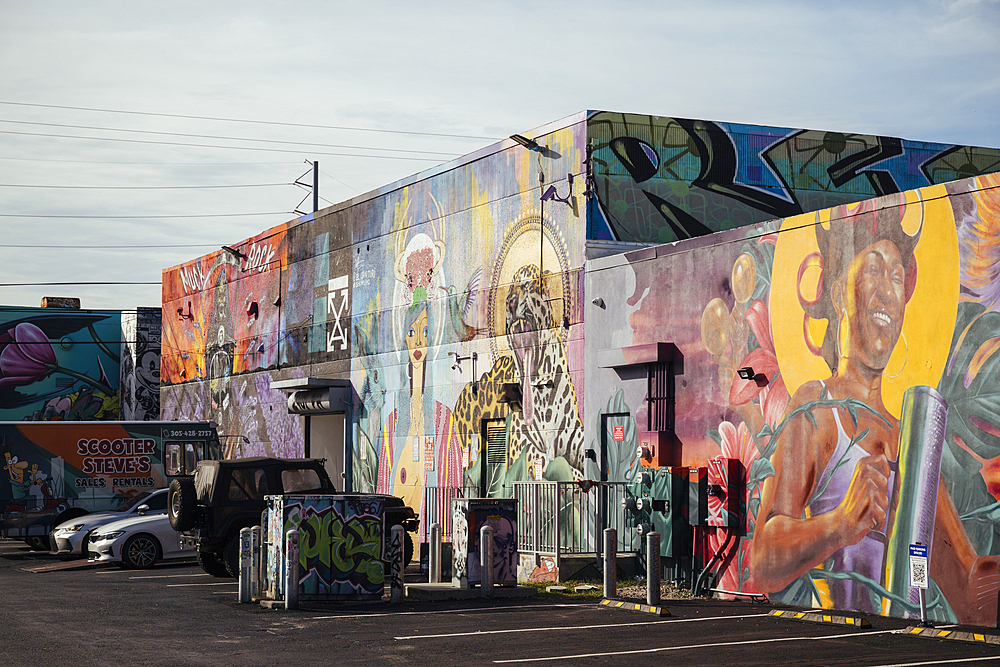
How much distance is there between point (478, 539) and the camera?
1705cm

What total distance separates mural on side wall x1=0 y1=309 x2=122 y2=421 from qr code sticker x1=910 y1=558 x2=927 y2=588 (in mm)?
39394

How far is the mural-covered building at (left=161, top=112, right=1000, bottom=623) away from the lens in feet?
47.3

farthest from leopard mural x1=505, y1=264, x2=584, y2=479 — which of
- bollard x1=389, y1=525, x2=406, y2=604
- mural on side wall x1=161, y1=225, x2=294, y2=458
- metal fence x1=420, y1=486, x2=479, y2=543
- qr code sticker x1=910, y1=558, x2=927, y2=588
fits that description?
mural on side wall x1=161, y1=225, x2=294, y2=458

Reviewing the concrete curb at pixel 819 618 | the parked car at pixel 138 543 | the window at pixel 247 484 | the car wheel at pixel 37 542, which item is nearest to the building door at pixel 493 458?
the window at pixel 247 484

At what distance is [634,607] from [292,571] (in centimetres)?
438

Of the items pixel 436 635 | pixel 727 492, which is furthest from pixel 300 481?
pixel 436 635

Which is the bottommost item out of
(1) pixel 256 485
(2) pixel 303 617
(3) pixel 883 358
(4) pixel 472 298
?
(2) pixel 303 617

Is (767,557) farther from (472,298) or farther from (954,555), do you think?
(472,298)

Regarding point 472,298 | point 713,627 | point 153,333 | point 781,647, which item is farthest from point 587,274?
point 153,333

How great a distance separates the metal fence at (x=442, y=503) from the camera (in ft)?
75.7

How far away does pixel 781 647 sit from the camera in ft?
39.5

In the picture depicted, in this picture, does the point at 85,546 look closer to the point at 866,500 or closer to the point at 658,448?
the point at 658,448

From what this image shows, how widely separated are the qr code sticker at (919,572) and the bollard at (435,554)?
23.3 ft

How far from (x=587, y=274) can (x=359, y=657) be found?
33.1 feet
